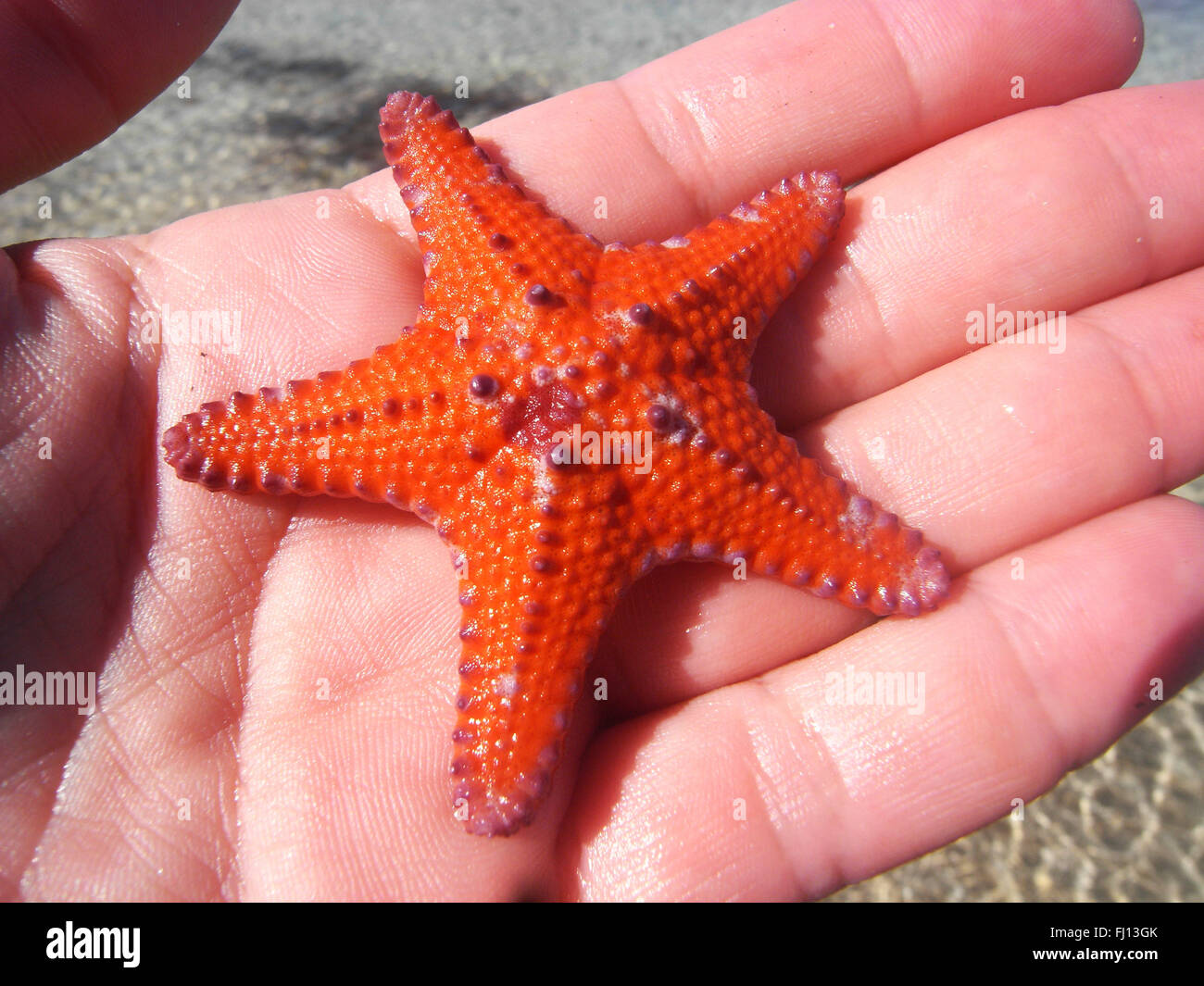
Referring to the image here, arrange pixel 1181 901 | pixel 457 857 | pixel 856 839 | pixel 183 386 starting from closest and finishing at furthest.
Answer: pixel 457 857
pixel 856 839
pixel 183 386
pixel 1181 901

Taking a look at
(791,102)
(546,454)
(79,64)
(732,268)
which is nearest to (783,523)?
(546,454)

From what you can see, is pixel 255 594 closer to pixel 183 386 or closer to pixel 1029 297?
pixel 183 386

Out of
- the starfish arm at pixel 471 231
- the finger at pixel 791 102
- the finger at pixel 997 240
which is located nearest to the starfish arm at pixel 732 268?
the starfish arm at pixel 471 231

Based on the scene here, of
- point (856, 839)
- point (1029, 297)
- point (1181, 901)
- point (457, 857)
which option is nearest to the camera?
point (457, 857)

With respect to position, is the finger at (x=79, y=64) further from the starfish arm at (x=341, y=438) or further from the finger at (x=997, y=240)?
the finger at (x=997, y=240)

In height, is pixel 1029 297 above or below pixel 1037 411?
above

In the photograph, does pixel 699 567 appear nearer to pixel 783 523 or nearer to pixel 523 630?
pixel 783 523

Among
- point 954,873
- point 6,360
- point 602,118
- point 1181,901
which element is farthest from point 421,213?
point 1181,901
